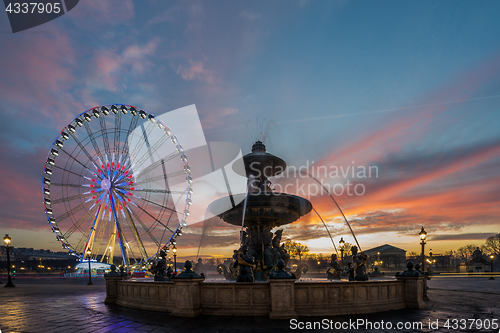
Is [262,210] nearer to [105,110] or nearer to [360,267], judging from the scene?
[360,267]

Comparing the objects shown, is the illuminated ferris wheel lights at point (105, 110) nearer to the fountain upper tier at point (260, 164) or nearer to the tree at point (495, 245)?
the fountain upper tier at point (260, 164)

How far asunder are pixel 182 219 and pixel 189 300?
2055 centimetres

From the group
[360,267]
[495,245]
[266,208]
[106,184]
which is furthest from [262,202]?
[495,245]

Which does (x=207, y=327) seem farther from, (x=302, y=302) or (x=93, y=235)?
(x=93, y=235)

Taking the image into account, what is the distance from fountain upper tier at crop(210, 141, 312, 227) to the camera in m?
13.3

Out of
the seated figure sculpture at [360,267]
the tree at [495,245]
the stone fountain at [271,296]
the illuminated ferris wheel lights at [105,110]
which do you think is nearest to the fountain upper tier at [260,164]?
the seated figure sculpture at [360,267]

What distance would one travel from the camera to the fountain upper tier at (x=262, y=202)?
1330 cm

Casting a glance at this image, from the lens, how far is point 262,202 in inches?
522

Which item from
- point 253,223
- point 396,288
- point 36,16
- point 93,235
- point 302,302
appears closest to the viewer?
point 302,302

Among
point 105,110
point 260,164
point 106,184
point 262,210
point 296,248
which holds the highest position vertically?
point 105,110

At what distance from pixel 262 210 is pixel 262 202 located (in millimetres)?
530

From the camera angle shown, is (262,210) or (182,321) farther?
(262,210)

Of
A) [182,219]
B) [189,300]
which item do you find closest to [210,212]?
[189,300]

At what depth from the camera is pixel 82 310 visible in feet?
32.0
